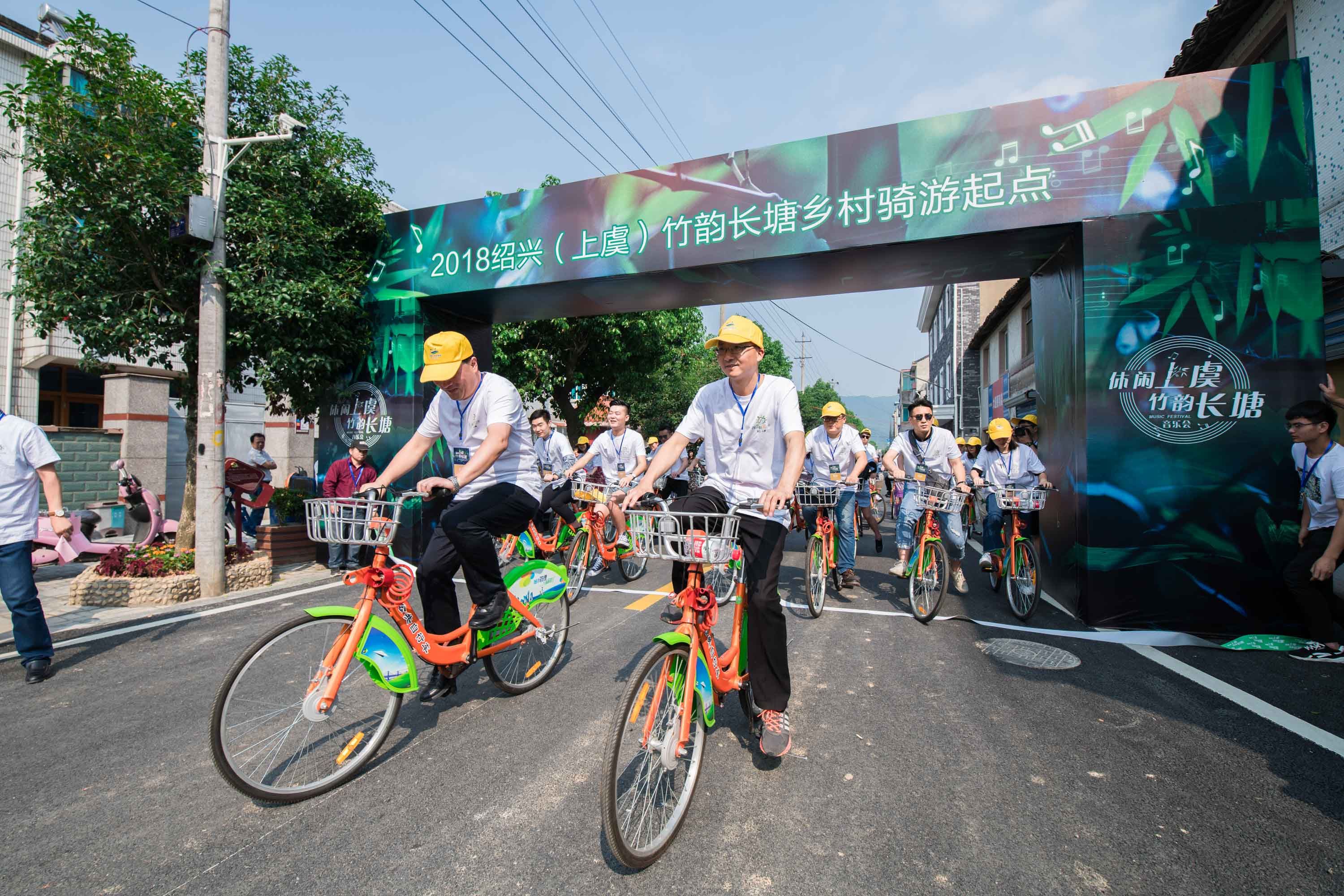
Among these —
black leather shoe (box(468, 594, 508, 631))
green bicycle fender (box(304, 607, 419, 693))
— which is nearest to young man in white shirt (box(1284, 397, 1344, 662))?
black leather shoe (box(468, 594, 508, 631))

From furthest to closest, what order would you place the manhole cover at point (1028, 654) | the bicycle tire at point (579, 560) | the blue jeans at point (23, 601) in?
the bicycle tire at point (579, 560), the manhole cover at point (1028, 654), the blue jeans at point (23, 601)

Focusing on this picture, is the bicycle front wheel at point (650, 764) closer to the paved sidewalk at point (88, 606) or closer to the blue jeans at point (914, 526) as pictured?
the blue jeans at point (914, 526)

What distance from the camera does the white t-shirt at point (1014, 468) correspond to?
6.98m

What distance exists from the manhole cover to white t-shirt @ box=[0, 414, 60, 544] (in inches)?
255

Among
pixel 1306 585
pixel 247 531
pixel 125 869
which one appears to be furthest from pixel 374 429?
pixel 1306 585

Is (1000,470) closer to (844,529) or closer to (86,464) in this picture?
(844,529)

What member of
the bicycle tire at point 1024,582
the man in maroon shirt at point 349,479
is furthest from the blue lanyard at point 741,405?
the man in maroon shirt at point 349,479

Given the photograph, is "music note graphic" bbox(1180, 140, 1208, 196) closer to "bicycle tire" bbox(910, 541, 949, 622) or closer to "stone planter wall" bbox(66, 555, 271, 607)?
"bicycle tire" bbox(910, 541, 949, 622)

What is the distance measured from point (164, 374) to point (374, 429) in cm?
821

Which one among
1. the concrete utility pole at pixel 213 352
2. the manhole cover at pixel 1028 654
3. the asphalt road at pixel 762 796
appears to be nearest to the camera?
the asphalt road at pixel 762 796

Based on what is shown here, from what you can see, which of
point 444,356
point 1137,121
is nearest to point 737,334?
point 444,356

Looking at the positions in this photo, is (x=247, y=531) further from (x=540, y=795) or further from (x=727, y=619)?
(x=540, y=795)

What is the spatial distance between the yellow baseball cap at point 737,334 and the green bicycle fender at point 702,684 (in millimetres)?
1277

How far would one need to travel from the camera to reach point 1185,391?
18.3 ft
